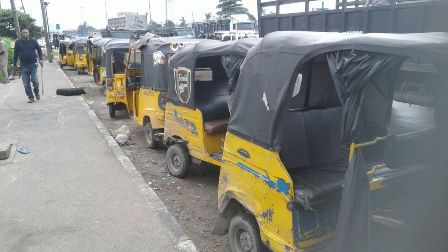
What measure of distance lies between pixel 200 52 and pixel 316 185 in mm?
3012

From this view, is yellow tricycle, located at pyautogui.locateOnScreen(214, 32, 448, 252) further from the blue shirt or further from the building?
the building

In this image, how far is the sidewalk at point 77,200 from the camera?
438 cm

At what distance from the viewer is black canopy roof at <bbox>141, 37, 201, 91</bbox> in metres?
7.29

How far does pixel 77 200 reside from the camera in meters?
5.41

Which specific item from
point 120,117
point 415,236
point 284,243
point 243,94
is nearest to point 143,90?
point 120,117

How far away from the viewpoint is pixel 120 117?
1158 centimetres

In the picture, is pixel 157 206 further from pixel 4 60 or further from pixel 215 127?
pixel 4 60

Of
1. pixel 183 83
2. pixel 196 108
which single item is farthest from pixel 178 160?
pixel 183 83

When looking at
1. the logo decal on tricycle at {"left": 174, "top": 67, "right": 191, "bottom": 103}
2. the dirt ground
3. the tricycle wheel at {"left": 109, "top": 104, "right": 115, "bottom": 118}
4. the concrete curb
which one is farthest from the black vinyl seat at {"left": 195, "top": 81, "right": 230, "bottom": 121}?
the tricycle wheel at {"left": 109, "top": 104, "right": 115, "bottom": 118}

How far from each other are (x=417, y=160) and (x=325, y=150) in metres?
1.11

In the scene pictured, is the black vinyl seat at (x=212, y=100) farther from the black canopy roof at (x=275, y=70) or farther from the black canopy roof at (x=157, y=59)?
the black canopy roof at (x=275, y=70)

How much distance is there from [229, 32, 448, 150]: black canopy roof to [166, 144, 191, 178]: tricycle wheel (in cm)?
253

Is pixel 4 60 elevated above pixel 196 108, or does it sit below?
above

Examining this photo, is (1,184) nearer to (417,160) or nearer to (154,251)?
(154,251)
